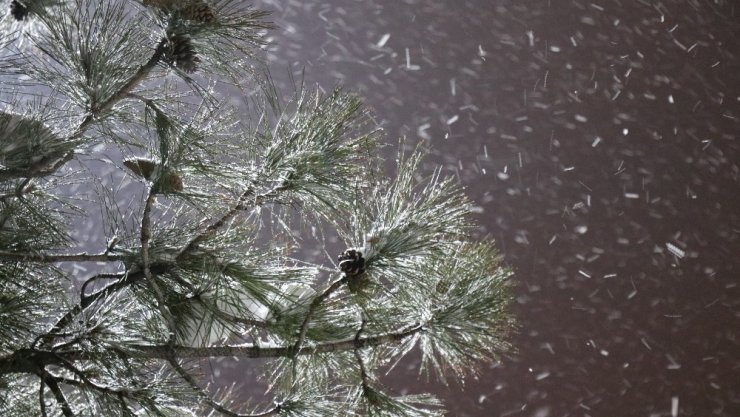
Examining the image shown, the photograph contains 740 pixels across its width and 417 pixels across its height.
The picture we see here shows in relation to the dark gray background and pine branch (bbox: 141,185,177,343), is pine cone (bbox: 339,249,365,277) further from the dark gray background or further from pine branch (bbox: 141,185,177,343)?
the dark gray background

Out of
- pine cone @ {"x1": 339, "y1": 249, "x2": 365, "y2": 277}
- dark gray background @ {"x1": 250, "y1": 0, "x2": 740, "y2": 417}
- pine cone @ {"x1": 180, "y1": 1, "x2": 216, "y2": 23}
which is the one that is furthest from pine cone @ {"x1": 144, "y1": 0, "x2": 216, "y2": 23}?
dark gray background @ {"x1": 250, "y1": 0, "x2": 740, "y2": 417}

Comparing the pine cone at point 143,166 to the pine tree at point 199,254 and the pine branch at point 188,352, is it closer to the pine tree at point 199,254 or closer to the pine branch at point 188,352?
the pine tree at point 199,254

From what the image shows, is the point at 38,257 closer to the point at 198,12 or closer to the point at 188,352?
the point at 188,352

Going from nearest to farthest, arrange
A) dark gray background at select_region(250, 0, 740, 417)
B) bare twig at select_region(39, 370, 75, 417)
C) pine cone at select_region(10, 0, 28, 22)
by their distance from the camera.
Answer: bare twig at select_region(39, 370, 75, 417) < pine cone at select_region(10, 0, 28, 22) < dark gray background at select_region(250, 0, 740, 417)

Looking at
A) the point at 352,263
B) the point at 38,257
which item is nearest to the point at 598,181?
the point at 352,263

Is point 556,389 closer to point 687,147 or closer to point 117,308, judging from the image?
point 687,147

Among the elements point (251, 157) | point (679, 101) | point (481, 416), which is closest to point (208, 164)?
point (251, 157)

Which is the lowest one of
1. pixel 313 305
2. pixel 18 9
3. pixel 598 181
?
pixel 313 305
